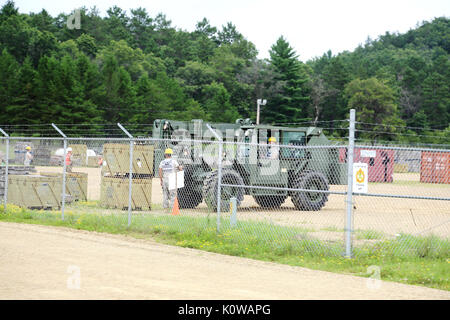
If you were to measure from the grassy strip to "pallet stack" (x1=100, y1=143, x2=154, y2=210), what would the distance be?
230 cm

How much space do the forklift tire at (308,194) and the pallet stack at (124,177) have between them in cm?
439

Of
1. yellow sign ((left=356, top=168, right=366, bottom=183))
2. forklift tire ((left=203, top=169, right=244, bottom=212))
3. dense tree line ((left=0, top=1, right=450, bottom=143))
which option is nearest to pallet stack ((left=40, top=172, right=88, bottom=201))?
forklift tire ((left=203, top=169, right=244, bottom=212))

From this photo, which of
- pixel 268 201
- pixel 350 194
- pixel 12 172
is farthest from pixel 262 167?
pixel 350 194

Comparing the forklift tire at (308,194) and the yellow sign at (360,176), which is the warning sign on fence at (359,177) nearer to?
the yellow sign at (360,176)

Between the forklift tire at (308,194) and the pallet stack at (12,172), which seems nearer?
the pallet stack at (12,172)

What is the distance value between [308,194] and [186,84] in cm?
7930

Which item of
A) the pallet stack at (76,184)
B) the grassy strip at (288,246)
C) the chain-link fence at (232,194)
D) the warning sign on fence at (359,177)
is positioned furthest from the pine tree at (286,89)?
the warning sign on fence at (359,177)

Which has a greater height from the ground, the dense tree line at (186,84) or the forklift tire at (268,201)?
the dense tree line at (186,84)

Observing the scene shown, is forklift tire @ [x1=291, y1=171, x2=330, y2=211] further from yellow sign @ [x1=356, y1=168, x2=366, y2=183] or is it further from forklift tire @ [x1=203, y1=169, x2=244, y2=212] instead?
yellow sign @ [x1=356, y1=168, x2=366, y2=183]

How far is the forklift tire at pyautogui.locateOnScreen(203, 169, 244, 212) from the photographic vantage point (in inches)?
605

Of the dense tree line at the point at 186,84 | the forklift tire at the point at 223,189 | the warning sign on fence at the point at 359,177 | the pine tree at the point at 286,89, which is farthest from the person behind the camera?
the pine tree at the point at 286,89

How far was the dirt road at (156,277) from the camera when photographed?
7.17 metres

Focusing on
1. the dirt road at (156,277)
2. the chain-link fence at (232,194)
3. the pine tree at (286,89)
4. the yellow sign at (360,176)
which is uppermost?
the pine tree at (286,89)
